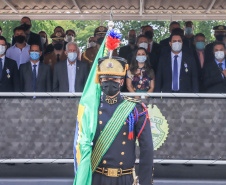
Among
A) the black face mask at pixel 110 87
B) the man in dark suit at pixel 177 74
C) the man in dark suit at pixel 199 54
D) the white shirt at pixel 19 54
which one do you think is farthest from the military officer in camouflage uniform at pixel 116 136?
the white shirt at pixel 19 54

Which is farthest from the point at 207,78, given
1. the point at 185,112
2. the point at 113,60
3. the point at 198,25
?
the point at 198,25

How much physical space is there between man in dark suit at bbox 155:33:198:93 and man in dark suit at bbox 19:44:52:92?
2.11 m

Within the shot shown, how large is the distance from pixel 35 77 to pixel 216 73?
11.1ft

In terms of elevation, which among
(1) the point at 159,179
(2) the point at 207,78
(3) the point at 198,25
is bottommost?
(1) the point at 159,179

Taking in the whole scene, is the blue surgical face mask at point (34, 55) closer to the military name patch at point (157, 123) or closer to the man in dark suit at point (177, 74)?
the man in dark suit at point (177, 74)

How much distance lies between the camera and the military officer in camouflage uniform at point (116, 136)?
509 centimetres

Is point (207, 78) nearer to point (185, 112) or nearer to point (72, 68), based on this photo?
point (185, 112)

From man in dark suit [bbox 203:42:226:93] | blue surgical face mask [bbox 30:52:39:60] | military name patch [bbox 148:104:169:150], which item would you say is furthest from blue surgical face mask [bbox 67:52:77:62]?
man in dark suit [bbox 203:42:226:93]

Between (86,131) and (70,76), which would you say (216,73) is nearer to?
(70,76)

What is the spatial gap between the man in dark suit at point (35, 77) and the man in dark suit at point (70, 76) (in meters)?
0.22

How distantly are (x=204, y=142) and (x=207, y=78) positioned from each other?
172cm

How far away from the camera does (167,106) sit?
7.39 metres

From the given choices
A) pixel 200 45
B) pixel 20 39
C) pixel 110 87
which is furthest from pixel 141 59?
pixel 110 87

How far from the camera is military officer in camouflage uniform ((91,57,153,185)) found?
509cm
